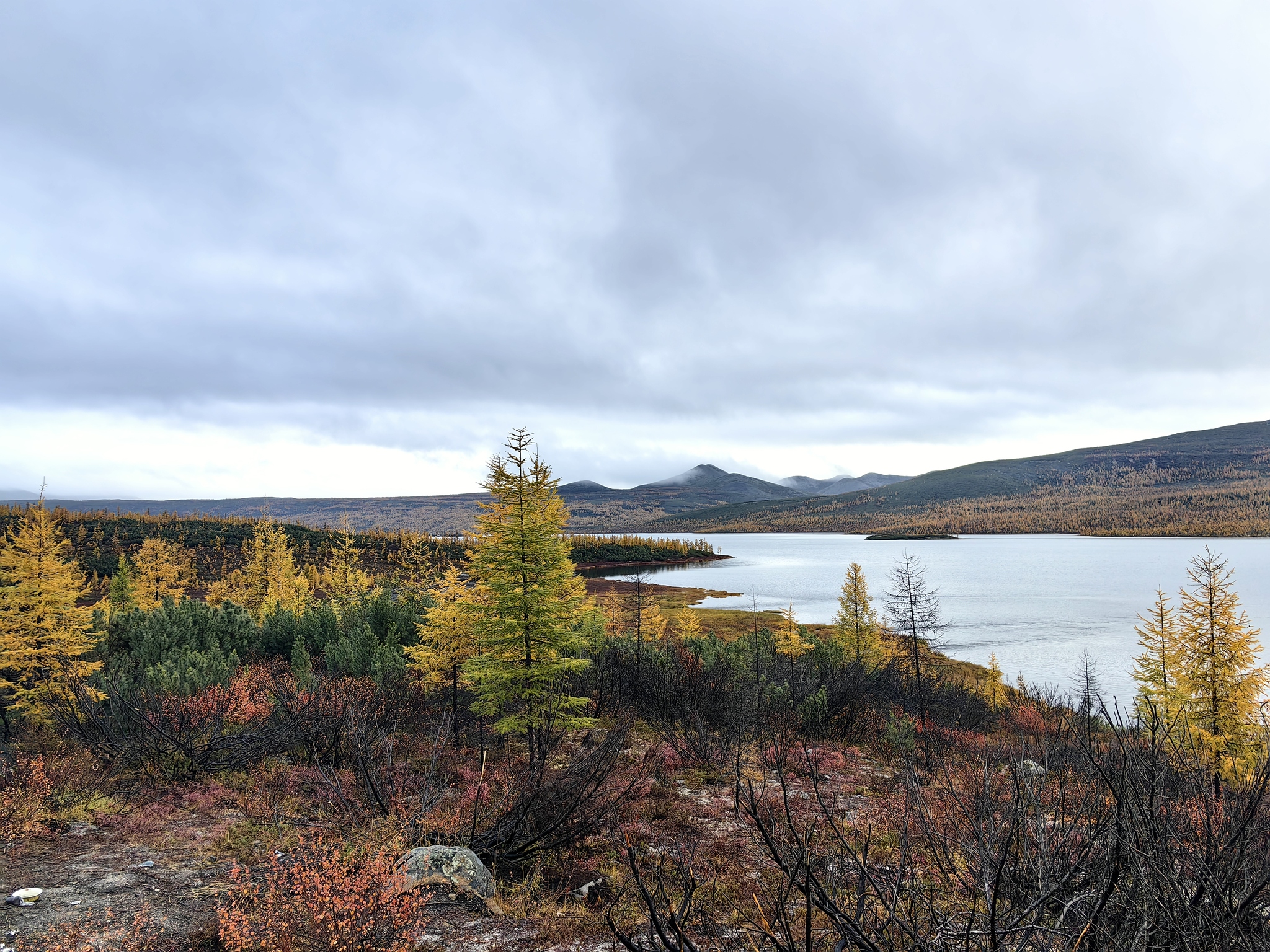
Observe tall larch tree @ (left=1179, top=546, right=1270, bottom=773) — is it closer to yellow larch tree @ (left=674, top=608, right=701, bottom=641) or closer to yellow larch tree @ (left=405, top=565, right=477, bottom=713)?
yellow larch tree @ (left=405, top=565, right=477, bottom=713)

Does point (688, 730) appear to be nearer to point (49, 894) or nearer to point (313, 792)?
point (313, 792)

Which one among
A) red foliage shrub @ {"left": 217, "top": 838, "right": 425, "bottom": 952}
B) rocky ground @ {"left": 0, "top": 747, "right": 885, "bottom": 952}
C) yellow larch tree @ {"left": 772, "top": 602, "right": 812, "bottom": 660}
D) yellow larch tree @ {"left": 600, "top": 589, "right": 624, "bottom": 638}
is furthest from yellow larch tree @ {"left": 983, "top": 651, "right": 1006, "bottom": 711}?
red foliage shrub @ {"left": 217, "top": 838, "right": 425, "bottom": 952}

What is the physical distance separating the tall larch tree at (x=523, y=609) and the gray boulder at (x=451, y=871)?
3988 mm

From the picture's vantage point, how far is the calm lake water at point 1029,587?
33562mm

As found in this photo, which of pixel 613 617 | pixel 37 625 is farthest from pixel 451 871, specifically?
pixel 613 617

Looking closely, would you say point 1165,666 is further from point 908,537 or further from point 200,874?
point 908,537

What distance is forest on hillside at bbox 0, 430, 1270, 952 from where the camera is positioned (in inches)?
126

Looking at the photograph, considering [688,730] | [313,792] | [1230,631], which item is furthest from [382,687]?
[1230,631]

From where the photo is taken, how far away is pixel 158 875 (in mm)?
5785

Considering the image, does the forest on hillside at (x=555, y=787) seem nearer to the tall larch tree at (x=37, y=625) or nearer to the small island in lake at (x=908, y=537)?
the tall larch tree at (x=37, y=625)

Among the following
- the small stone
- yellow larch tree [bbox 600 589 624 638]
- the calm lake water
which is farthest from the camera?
the calm lake water

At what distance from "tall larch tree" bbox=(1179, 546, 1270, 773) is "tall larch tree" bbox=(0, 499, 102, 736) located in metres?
23.2

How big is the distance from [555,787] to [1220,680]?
1446 cm

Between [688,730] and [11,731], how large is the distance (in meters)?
13.3
